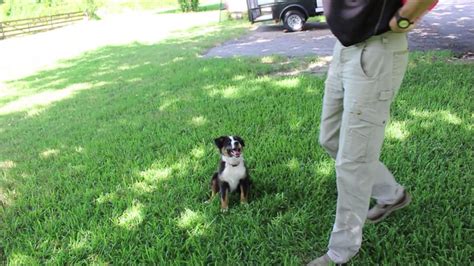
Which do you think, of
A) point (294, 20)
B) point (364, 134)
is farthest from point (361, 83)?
point (294, 20)

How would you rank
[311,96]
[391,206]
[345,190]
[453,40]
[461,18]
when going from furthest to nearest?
[461,18] < [453,40] < [311,96] < [391,206] < [345,190]

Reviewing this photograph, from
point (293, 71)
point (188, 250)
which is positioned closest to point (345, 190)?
point (188, 250)

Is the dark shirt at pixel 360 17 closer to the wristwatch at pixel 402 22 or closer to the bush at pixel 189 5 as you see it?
the wristwatch at pixel 402 22

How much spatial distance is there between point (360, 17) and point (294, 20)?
11.2m

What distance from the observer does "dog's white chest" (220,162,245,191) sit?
10.2ft

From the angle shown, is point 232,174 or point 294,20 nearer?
point 232,174

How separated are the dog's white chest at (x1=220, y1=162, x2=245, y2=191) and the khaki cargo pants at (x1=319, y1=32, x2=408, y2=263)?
3.33ft

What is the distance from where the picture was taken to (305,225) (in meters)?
2.78

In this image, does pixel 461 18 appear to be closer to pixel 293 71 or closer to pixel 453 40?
pixel 453 40

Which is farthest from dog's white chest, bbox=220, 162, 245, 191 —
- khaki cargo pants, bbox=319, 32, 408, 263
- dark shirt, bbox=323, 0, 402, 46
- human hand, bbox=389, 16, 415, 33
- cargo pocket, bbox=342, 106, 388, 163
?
human hand, bbox=389, 16, 415, 33

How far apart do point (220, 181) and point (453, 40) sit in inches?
286

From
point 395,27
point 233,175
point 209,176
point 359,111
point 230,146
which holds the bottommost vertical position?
point 209,176

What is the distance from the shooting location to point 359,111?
1.97 meters

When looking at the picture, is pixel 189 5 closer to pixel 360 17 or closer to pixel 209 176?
pixel 209 176
